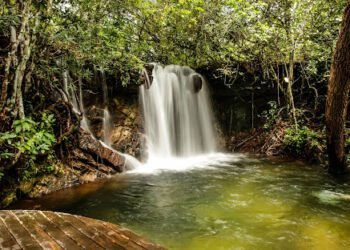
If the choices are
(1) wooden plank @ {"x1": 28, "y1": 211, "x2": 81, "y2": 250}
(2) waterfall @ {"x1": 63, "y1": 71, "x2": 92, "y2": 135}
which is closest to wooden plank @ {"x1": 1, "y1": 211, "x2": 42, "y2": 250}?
(1) wooden plank @ {"x1": 28, "y1": 211, "x2": 81, "y2": 250}

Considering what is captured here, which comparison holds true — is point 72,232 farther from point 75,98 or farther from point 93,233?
point 75,98

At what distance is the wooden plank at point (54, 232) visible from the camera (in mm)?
2732

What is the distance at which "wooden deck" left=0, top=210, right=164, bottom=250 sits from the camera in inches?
A: 108

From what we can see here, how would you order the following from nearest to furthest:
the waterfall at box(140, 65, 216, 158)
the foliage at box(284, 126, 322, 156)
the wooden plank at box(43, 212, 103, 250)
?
the wooden plank at box(43, 212, 103, 250) < the foliage at box(284, 126, 322, 156) < the waterfall at box(140, 65, 216, 158)

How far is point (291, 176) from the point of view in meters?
7.22

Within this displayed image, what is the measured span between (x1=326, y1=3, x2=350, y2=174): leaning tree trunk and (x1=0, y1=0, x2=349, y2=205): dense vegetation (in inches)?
80.6

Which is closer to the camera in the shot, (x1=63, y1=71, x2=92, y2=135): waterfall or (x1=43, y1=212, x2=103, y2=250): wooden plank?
(x1=43, y1=212, x2=103, y2=250): wooden plank

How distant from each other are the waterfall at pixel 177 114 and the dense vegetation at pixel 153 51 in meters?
0.94

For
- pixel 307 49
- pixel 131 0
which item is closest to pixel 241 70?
pixel 307 49

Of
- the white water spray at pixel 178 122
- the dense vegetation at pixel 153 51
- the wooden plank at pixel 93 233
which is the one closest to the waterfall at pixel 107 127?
the dense vegetation at pixel 153 51

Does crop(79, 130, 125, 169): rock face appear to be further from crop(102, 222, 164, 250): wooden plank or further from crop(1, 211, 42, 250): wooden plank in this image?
crop(102, 222, 164, 250): wooden plank

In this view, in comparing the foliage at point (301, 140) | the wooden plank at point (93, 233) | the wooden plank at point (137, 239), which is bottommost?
the wooden plank at point (137, 239)

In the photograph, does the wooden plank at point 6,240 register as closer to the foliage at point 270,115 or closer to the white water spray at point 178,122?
the white water spray at point 178,122

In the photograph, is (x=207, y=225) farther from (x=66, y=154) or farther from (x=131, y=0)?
(x=131, y=0)
